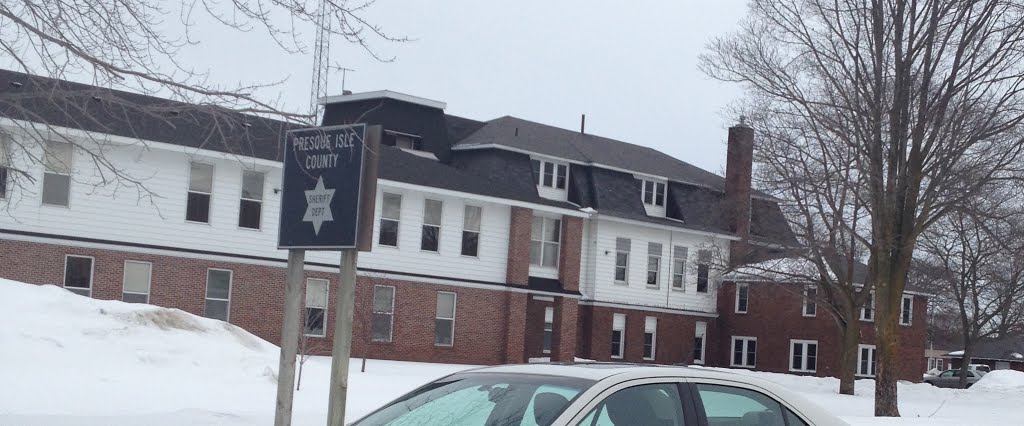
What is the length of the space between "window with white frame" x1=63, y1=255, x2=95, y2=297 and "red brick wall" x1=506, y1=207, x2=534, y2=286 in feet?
47.8

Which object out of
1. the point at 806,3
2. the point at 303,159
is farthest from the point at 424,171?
the point at 303,159

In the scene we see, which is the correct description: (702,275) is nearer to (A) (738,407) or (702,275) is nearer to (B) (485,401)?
(A) (738,407)

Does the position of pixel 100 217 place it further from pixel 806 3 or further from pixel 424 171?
pixel 806 3

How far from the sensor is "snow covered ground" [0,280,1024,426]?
16047 mm

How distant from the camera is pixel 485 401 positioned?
6793 mm

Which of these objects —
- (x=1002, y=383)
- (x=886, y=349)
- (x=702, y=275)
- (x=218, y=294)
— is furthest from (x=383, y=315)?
(x=1002, y=383)

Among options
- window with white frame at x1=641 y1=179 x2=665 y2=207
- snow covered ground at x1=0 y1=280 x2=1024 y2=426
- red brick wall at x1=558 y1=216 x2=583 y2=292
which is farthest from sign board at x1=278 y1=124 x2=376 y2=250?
window with white frame at x1=641 y1=179 x2=665 y2=207

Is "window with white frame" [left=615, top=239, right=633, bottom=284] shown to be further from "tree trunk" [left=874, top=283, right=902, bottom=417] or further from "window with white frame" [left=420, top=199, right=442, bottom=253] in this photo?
"tree trunk" [left=874, top=283, right=902, bottom=417]

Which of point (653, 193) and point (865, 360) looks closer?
point (653, 193)

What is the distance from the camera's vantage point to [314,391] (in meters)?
22.3

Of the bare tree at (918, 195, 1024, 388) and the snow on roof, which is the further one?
the bare tree at (918, 195, 1024, 388)

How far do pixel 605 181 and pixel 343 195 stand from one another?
1566 inches

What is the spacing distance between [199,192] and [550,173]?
57.2 feet

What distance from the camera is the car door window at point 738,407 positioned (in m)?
7.00
